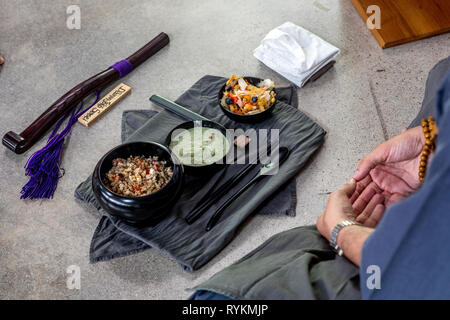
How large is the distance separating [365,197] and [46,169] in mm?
845

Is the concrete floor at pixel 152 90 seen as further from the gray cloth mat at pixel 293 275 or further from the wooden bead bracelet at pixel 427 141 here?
the wooden bead bracelet at pixel 427 141

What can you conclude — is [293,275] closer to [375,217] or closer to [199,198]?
[375,217]

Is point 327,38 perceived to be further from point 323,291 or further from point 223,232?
point 323,291

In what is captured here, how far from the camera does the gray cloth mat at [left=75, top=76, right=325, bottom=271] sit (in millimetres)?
1086

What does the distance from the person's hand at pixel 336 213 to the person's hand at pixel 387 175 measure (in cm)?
4

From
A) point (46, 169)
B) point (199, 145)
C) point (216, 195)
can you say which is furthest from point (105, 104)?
point (216, 195)

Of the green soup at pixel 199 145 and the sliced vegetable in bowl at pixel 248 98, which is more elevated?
the sliced vegetable in bowl at pixel 248 98

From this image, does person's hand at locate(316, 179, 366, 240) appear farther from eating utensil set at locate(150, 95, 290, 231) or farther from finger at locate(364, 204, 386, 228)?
eating utensil set at locate(150, 95, 290, 231)

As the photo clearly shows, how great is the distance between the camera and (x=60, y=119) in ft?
4.67

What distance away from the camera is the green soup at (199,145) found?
1.21 metres

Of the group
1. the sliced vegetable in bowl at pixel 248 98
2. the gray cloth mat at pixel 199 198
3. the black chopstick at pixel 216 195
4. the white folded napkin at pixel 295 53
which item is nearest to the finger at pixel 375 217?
the gray cloth mat at pixel 199 198

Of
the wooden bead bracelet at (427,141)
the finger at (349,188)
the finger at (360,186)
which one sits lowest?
the finger at (360,186)

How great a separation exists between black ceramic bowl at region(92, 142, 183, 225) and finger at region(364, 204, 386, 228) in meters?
0.43

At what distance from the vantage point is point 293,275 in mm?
831
